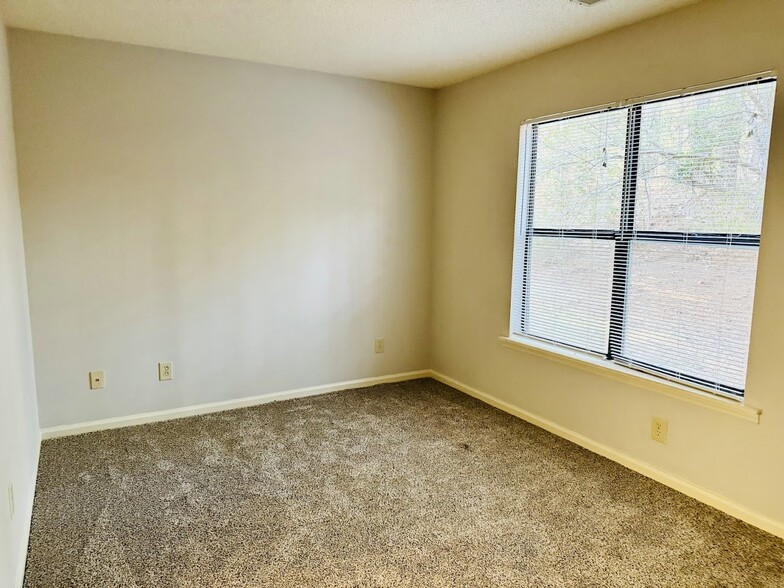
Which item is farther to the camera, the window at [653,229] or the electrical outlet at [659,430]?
the electrical outlet at [659,430]

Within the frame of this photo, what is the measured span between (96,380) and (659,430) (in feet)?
10.4

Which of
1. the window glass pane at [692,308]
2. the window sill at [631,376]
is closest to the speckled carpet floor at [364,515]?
the window sill at [631,376]

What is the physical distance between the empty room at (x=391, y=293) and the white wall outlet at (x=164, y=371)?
3.8 inches

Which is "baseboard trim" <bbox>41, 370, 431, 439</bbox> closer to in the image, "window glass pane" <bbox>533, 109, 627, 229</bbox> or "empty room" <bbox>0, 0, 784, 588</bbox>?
"empty room" <bbox>0, 0, 784, 588</bbox>

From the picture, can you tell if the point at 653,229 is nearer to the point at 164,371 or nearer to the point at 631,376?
the point at 631,376

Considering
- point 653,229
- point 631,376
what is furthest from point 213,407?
point 653,229

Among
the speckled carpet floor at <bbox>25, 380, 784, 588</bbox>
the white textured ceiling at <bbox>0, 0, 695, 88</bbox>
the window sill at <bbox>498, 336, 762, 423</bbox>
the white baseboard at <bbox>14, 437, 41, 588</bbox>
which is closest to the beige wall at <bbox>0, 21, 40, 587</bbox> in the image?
the white baseboard at <bbox>14, 437, 41, 588</bbox>

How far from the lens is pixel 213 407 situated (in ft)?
11.7

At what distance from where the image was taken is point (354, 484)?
2.61 m

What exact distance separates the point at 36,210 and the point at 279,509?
2.14 meters

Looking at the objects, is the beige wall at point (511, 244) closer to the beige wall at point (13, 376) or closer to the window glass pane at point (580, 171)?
the window glass pane at point (580, 171)

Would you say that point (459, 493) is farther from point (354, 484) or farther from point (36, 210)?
point (36, 210)

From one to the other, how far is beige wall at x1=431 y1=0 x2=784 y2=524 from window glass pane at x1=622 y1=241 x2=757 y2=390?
86 millimetres

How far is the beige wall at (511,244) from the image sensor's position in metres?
2.20
